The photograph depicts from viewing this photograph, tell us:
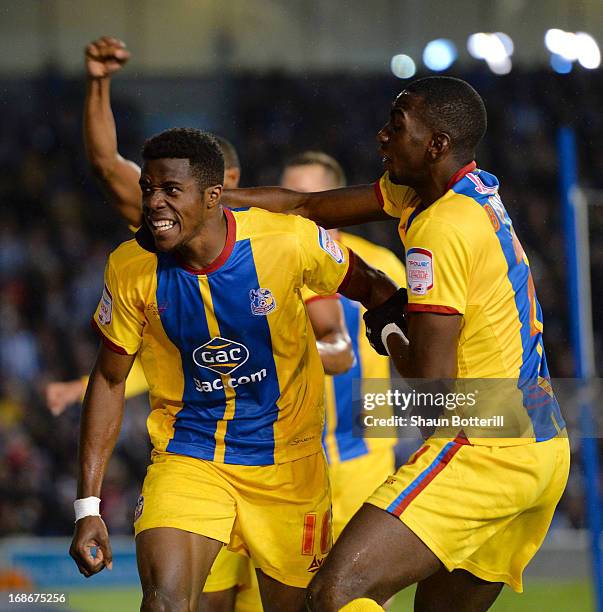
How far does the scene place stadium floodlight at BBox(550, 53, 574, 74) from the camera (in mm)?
9000

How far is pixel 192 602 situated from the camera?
3498mm

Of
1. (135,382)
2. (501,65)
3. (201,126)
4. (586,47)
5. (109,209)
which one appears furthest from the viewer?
(109,209)

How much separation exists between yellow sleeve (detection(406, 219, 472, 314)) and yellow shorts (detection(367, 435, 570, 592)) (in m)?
0.46

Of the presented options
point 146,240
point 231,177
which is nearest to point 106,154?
point 231,177

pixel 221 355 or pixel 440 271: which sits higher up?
pixel 440 271

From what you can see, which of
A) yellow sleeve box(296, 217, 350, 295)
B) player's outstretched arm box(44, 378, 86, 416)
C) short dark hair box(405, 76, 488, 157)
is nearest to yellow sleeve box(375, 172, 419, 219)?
yellow sleeve box(296, 217, 350, 295)

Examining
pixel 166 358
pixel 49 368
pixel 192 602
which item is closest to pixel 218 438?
pixel 166 358

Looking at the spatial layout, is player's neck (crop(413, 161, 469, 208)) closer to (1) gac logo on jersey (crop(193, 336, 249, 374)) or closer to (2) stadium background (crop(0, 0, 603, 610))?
(1) gac logo on jersey (crop(193, 336, 249, 374))

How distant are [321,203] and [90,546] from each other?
4.96 ft

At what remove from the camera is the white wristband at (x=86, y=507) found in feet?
12.0

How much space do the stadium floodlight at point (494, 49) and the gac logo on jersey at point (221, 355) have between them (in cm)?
700

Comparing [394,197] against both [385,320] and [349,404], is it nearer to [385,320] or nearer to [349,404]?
[385,320]

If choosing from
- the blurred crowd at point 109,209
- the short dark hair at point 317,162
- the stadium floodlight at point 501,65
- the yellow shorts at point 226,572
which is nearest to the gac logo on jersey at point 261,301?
the yellow shorts at point 226,572

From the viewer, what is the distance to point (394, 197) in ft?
13.0
